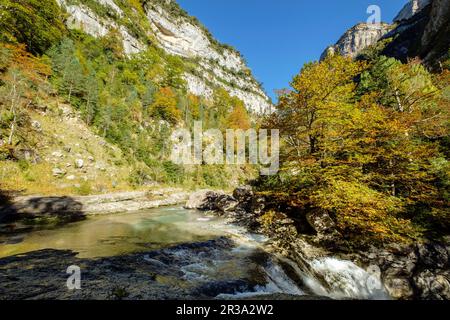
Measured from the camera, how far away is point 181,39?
95688 millimetres

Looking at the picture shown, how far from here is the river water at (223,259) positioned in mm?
7730

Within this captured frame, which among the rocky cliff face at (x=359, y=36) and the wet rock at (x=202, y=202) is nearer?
the wet rock at (x=202, y=202)

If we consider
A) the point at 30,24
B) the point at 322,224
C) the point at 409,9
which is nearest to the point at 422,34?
the point at 322,224

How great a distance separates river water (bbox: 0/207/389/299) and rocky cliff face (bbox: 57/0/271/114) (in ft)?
188

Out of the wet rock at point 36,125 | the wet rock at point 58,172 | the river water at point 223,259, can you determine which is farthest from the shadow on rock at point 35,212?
the wet rock at point 36,125

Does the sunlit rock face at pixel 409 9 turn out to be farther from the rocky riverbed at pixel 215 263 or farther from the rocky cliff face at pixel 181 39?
the rocky riverbed at pixel 215 263

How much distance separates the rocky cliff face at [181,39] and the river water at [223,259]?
188ft

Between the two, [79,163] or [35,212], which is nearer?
[35,212]

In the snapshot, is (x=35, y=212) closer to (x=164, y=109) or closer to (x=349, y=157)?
(x=349, y=157)

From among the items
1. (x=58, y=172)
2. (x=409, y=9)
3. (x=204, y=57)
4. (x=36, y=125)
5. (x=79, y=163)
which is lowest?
(x=58, y=172)

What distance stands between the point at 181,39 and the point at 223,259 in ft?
344

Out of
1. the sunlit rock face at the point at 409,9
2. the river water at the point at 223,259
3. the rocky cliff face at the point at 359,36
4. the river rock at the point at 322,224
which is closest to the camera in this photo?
the river water at the point at 223,259
